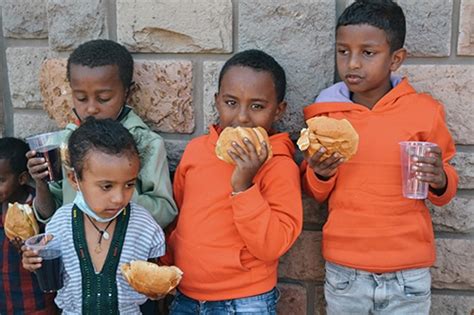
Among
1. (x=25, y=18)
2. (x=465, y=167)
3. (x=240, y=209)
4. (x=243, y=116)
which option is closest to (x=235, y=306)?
(x=240, y=209)

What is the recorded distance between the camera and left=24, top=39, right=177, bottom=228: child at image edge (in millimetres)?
2451

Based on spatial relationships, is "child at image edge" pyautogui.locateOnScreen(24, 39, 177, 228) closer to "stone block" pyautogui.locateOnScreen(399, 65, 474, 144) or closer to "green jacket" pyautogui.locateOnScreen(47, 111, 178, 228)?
"green jacket" pyautogui.locateOnScreen(47, 111, 178, 228)

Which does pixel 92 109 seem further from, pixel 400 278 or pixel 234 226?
pixel 400 278

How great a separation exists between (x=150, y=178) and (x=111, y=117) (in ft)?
1.16

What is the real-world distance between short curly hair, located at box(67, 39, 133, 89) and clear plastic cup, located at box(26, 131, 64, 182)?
1.05ft

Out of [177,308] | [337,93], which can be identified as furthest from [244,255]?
[337,93]

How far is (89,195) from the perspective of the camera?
2.19m

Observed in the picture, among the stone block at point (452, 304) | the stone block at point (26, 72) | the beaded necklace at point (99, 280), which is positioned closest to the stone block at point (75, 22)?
the stone block at point (26, 72)

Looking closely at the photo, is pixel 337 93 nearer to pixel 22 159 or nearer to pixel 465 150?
pixel 465 150

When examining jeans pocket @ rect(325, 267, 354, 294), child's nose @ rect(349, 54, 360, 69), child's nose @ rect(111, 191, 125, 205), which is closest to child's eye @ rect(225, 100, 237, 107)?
child's nose @ rect(349, 54, 360, 69)

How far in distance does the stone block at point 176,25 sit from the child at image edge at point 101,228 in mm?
582

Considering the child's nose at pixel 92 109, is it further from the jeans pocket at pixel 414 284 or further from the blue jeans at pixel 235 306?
the jeans pocket at pixel 414 284

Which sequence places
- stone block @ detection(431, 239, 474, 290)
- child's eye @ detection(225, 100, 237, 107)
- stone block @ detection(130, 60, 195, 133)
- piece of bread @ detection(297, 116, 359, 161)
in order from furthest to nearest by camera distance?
stone block @ detection(130, 60, 195, 133) < stone block @ detection(431, 239, 474, 290) < child's eye @ detection(225, 100, 237, 107) < piece of bread @ detection(297, 116, 359, 161)

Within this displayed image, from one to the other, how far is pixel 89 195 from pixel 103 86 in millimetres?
576
